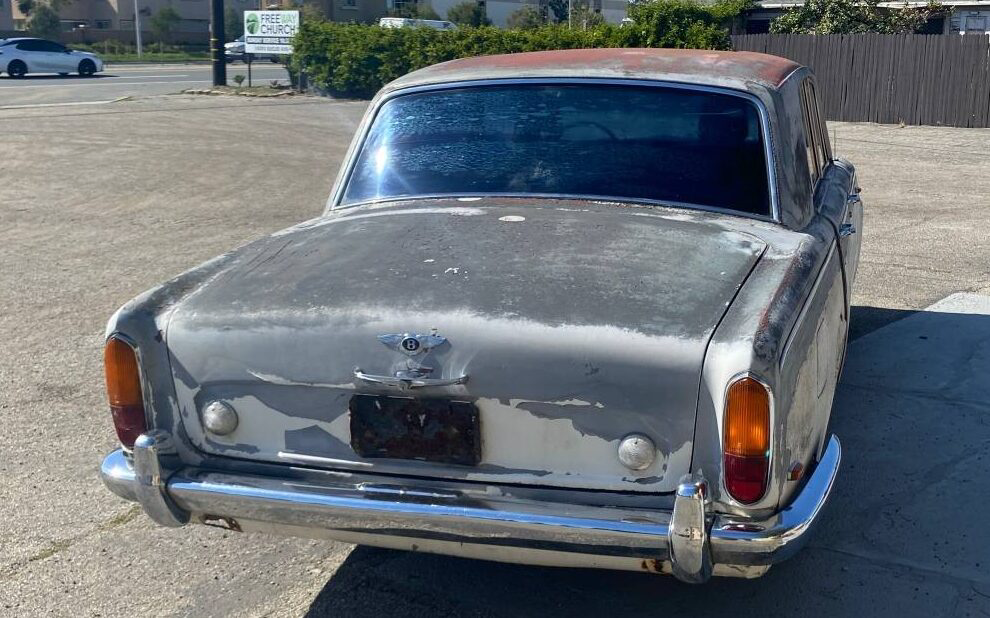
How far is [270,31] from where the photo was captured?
30.1 metres

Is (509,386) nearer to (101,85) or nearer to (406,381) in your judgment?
(406,381)

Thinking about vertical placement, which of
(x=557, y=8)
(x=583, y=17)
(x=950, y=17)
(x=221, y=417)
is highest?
(x=557, y=8)

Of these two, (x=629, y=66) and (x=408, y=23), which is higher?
(x=408, y=23)

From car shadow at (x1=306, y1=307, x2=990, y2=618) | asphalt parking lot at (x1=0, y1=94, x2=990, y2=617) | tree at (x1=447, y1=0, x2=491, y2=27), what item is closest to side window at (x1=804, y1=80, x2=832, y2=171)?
asphalt parking lot at (x1=0, y1=94, x2=990, y2=617)

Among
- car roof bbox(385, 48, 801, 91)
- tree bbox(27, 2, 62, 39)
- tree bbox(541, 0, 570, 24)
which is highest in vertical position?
tree bbox(541, 0, 570, 24)

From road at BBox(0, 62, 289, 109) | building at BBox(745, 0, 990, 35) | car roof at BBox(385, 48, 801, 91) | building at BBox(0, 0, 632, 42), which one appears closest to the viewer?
car roof at BBox(385, 48, 801, 91)

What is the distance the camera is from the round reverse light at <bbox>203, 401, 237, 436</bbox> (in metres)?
3.37

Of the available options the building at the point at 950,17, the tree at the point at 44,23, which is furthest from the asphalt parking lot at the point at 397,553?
the tree at the point at 44,23

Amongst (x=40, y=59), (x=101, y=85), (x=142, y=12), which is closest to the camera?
(x=101, y=85)

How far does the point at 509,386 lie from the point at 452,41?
921 inches

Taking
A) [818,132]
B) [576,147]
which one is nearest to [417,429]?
[576,147]

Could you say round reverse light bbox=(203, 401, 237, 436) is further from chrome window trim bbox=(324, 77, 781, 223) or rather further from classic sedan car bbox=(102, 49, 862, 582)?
chrome window trim bbox=(324, 77, 781, 223)

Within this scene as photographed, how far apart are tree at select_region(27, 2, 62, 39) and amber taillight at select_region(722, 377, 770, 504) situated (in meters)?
70.0

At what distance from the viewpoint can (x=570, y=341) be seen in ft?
10.0
